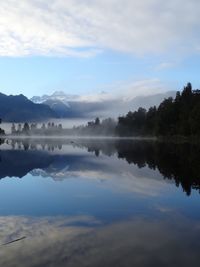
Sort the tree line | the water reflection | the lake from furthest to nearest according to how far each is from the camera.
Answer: the tree line, the lake, the water reflection

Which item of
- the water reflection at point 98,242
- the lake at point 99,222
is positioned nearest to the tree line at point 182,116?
the lake at point 99,222

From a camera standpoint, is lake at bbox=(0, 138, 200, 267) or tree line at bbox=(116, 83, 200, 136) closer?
lake at bbox=(0, 138, 200, 267)

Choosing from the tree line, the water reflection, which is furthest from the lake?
the tree line

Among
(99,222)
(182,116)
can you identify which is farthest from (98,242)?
(182,116)

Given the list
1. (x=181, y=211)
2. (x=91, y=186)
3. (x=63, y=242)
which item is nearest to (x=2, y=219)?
(x=63, y=242)

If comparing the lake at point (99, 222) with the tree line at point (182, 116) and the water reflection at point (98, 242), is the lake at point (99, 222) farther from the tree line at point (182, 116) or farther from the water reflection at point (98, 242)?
the tree line at point (182, 116)

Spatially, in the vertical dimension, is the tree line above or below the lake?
above

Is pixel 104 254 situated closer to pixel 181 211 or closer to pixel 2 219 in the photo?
pixel 2 219

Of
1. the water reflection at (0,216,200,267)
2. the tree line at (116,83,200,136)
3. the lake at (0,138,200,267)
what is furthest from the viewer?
the tree line at (116,83,200,136)

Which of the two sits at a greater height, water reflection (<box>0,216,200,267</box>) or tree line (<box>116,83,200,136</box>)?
tree line (<box>116,83,200,136</box>)

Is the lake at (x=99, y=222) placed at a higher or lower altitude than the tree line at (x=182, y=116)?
lower

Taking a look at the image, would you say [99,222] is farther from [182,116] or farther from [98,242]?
[182,116]

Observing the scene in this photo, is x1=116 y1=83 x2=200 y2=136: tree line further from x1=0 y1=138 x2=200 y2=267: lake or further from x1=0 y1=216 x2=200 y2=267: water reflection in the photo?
x1=0 y1=216 x2=200 y2=267: water reflection

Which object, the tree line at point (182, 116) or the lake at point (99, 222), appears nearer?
the lake at point (99, 222)
